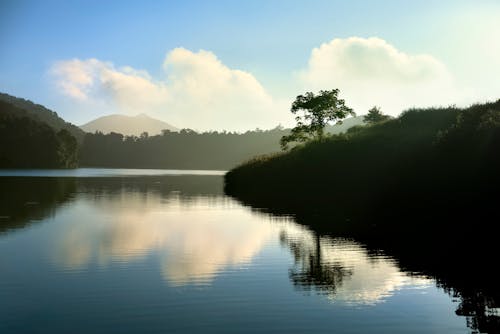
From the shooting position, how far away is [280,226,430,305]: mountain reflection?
17.8 metres

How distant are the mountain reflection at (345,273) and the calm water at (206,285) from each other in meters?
0.05

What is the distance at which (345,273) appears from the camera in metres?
21.0

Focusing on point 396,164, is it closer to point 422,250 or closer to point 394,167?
point 394,167

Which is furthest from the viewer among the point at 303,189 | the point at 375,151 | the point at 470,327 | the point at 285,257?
the point at 303,189

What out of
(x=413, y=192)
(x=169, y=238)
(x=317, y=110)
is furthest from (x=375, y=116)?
(x=169, y=238)

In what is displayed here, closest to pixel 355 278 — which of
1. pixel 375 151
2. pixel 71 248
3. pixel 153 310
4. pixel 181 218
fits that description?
pixel 153 310

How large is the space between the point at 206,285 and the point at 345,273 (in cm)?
636

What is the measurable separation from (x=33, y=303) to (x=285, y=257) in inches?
503

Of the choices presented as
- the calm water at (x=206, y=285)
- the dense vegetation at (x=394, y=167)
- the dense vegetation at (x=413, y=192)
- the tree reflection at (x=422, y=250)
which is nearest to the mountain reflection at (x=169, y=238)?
the calm water at (x=206, y=285)

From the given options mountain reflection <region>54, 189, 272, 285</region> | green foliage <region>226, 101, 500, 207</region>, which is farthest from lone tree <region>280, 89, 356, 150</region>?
mountain reflection <region>54, 189, 272, 285</region>

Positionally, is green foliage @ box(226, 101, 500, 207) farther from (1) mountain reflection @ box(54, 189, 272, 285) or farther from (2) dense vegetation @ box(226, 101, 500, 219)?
(1) mountain reflection @ box(54, 189, 272, 285)

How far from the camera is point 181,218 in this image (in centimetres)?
4262

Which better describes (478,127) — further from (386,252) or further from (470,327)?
(470,327)

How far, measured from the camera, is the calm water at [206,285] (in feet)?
46.5
